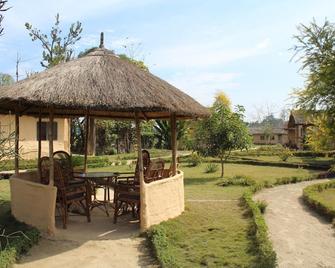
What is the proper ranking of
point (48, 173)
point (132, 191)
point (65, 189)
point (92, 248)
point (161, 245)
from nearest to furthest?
point (161, 245) < point (92, 248) < point (65, 189) < point (132, 191) < point (48, 173)

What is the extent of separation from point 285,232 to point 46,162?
6046 millimetres

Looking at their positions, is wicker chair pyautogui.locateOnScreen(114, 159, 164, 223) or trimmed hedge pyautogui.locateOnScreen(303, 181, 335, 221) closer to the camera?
wicker chair pyautogui.locateOnScreen(114, 159, 164, 223)

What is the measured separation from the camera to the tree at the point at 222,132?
69.3 ft

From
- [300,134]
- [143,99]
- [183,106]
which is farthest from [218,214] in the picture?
[300,134]

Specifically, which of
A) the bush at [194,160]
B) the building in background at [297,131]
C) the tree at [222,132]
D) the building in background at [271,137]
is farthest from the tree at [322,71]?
the building in background at [271,137]

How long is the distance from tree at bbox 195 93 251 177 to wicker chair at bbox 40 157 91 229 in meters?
11.0

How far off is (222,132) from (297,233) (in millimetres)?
10350

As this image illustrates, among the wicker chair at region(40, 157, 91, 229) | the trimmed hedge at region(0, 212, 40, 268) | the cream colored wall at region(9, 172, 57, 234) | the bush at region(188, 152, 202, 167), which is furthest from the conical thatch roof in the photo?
the bush at region(188, 152, 202, 167)

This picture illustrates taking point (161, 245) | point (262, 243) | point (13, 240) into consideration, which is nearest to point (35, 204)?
point (13, 240)

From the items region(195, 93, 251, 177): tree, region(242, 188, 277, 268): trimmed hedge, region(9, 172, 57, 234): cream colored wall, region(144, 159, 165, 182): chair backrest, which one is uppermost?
region(195, 93, 251, 177): tree

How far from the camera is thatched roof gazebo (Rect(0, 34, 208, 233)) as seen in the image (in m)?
9.06

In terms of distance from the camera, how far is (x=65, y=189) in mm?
9938

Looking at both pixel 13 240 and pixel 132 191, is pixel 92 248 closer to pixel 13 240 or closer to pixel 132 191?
pixel 13 240

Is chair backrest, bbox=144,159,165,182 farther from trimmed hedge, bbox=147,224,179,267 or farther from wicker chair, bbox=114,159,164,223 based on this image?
trimmed hedge, bbox=147,224,179,267
